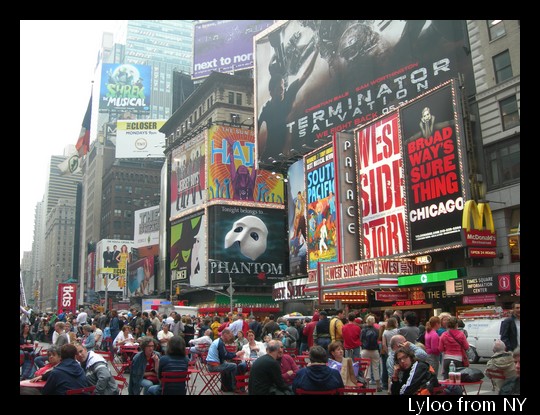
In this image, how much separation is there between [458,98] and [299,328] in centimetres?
2061

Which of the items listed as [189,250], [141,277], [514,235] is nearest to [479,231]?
[514,235]

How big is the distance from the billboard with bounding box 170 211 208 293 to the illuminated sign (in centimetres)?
4020

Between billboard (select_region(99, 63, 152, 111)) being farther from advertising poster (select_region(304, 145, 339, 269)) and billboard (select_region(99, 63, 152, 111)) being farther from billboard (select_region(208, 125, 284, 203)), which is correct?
advertising poster (select_region(304, 145, 339, 269))

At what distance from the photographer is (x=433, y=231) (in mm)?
36562

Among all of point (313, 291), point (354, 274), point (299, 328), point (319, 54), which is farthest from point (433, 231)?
point (319, 54)

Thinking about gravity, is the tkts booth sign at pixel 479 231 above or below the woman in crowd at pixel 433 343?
above

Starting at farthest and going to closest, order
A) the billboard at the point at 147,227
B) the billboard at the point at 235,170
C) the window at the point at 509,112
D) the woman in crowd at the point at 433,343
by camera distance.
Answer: the billboard at the point at 147,227 < the billboard at the point at 235,170 < the window at the point at 509,112 < the woman in crowd at the point at 433,343

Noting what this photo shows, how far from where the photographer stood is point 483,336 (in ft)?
70.0

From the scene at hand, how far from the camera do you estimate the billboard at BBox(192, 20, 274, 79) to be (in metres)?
88.4

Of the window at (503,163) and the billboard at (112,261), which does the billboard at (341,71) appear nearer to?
the window at (503,163)

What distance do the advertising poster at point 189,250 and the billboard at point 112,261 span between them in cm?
5793

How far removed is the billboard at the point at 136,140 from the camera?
140m

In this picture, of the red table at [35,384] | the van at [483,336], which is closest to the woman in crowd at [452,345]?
the van at [483,336]

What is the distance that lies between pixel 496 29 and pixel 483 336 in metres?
22.2
